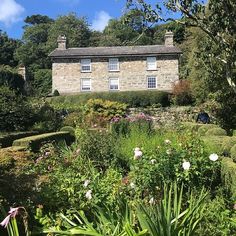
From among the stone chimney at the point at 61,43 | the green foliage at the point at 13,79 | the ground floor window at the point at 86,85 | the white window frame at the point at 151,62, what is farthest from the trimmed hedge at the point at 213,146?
the green foliage at the point at 13,79

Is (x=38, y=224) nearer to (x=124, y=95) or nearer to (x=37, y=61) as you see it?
(x=124, y=95)

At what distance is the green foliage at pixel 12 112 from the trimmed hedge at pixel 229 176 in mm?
14445

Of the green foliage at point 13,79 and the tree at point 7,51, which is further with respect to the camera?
the tree at point 7,51

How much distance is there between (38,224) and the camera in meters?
5.27

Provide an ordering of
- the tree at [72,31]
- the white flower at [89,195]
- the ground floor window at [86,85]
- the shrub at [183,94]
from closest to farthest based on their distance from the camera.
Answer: the white flower at [89,195] → the shrub at [183,94] → the ground floor window at [86,85] → the tree at [72,31]

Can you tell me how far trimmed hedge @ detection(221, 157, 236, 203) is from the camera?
20.6 ft

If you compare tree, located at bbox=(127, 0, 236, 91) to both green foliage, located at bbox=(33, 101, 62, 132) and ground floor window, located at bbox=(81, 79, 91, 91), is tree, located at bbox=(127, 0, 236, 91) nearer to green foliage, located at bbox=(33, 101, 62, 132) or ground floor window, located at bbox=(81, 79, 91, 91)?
green foliage, located at bbox=(33, 101, 62, 132)

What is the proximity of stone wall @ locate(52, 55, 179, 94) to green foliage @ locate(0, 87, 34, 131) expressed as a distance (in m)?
24.0

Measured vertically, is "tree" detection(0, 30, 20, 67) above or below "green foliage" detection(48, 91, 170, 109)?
above

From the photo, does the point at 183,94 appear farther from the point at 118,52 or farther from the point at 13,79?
the point at 13,79

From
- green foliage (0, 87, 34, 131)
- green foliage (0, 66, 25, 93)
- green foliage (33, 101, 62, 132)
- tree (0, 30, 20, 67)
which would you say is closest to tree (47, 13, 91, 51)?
tree (0, 30, 20, 67)

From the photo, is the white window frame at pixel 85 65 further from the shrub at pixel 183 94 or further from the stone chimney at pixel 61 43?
the shrub at pixel 183 94

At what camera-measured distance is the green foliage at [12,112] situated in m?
20.1

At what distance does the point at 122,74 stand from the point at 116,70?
73cm
